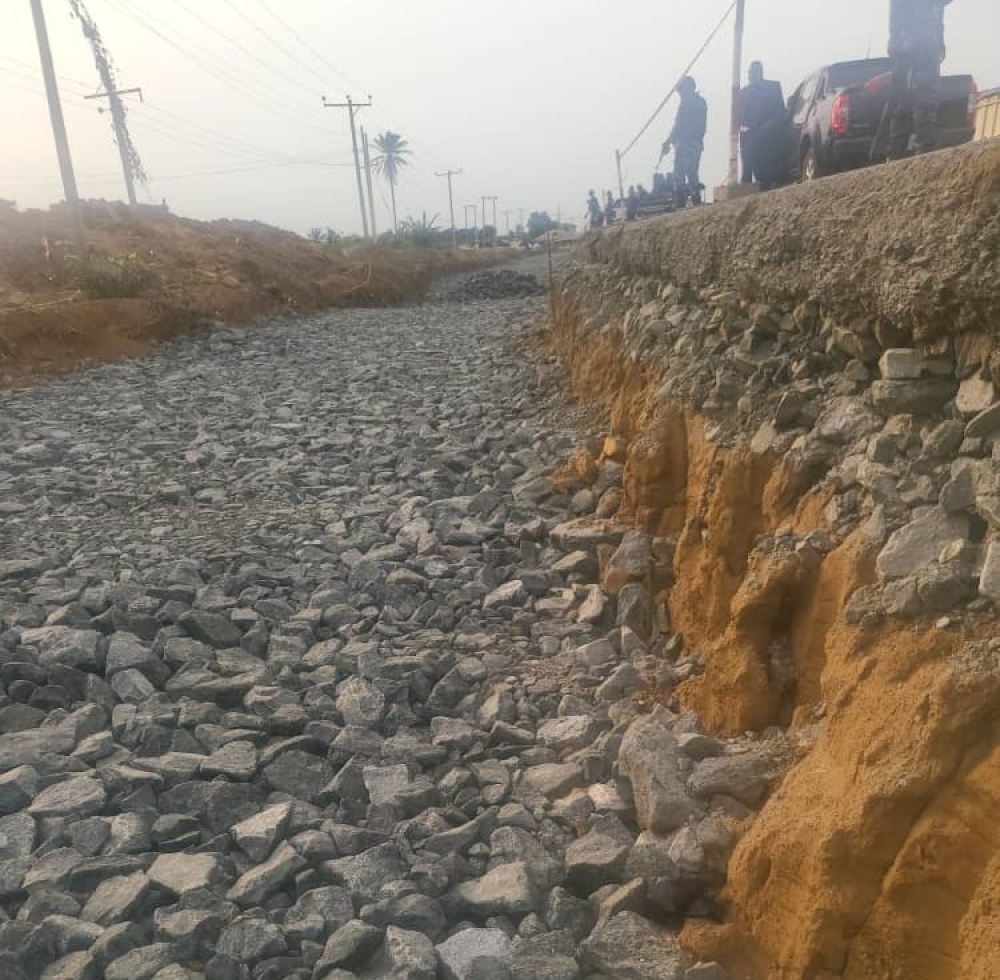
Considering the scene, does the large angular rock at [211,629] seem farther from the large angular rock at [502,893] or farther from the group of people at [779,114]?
the group of people at [779,114]

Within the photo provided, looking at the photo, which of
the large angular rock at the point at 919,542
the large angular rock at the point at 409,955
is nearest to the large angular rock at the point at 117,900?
the large angular rock at the point at 409,955

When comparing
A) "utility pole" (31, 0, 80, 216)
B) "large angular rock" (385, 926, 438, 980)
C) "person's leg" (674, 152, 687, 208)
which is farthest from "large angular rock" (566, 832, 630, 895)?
"utility pole" (31, 0, 80, 216)

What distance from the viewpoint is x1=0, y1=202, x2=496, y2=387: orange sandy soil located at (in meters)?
12.2

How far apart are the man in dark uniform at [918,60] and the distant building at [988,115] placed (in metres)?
0.94

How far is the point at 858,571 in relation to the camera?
88.0 inches

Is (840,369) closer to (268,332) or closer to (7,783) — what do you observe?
(7,783)

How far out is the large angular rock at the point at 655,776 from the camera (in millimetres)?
2467

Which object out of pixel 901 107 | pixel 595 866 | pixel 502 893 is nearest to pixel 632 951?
pixel 595 866

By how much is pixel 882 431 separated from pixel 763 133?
25.0 feet

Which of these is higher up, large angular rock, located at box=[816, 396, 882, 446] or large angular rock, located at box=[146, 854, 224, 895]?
large angular rock, located at box=[816, 396, 882, 446]

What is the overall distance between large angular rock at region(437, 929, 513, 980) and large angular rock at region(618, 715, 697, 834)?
58 centimetres

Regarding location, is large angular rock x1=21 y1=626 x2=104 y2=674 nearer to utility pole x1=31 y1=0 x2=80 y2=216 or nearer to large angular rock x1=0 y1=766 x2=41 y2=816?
large angular rock x1=0 y1=766 x2=41 y2=816

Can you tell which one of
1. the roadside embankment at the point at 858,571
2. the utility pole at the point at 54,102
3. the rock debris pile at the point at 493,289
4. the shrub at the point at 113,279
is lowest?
the roadside embankment at the point at 858,571

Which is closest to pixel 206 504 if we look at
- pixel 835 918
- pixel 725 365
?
pixel 725 365
